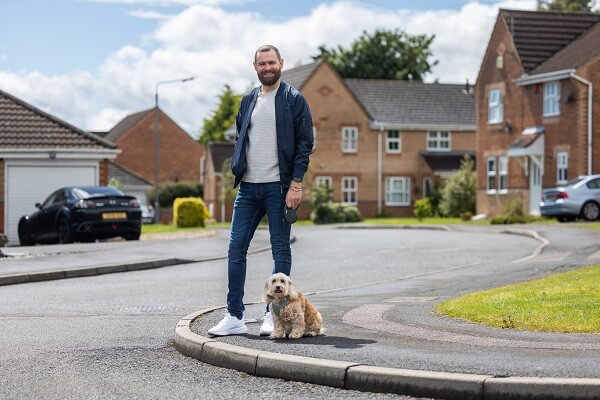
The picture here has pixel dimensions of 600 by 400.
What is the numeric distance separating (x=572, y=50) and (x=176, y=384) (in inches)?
1711

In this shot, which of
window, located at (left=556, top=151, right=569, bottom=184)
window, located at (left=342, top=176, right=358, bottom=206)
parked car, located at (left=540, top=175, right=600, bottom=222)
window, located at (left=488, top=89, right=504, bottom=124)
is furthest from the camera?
window, located at (left=342, top=176, right=358, bottom=206)

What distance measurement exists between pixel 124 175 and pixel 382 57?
22.3m

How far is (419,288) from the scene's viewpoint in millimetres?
15367

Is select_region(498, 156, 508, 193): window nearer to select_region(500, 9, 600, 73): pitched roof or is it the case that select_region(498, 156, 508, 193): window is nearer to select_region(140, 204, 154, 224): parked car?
select_region(500, 9, 600, 73): pitched roof

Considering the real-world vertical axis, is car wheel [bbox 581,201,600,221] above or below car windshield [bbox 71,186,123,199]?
below

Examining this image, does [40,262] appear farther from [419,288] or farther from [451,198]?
[451,198]

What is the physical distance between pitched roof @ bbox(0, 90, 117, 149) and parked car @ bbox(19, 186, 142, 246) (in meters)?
7.10

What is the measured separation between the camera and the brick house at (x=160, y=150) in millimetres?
92625

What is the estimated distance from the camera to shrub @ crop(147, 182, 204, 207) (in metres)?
82.1

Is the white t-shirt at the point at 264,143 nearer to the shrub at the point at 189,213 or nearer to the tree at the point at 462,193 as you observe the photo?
the shrub at the point at 189,213

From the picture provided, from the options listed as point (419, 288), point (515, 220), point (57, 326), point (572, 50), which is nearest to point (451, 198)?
point (572, 50)

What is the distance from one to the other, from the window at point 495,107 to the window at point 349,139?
15323 mm

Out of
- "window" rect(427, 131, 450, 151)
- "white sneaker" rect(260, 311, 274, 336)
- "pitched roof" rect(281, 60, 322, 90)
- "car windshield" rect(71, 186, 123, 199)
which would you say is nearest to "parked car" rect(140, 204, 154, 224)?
"pitched roof" rect(281, 60, 322, 90)

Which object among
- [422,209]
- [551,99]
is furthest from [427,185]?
[551,99]
